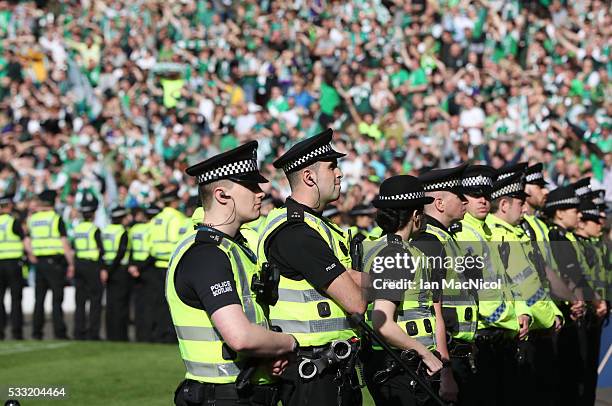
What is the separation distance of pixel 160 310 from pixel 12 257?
291 cm

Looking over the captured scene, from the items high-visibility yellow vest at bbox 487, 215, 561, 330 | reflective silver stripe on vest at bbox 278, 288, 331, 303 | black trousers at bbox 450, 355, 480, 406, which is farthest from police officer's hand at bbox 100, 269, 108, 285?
reflective silver stripe on vest at bbox 278, 288, 331, 303

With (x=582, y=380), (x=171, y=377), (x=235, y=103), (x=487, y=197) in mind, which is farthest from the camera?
(x=235, y=103)

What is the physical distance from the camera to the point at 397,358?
6.63 meters

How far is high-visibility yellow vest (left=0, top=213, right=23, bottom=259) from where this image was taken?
1934 centimetres

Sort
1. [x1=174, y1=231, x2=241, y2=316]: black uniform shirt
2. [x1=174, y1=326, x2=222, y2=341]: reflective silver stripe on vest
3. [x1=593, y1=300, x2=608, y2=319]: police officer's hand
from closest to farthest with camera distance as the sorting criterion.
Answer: [x1=174, y1=231, x2=241, y2=316]: black uniform shirt → [x1=174, y1=326, x2=222, y2=341]: reflective silver stripe on vest → [x1=593, y1=300, x2=608, y2=319]: police officer's hand

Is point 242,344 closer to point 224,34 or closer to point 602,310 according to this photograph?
point 602,310

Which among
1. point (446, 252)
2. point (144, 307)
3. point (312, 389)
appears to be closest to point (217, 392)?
point (312, 389)

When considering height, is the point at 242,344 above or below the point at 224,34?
below

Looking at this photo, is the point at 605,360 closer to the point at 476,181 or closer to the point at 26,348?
the point at 476,181

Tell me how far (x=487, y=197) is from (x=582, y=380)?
318cm

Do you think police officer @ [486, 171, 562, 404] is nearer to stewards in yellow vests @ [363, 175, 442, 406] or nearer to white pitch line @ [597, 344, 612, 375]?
stewards in yellow vests @ [363, 175, 442, 406]

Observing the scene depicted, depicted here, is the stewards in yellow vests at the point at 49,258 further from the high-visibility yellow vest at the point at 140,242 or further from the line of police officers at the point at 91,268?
the high-visibility yellow vest at the point at 140,242

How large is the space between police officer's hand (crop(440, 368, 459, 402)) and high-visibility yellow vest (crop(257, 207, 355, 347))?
0.70m

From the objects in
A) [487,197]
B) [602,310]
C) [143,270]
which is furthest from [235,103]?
[487,197]
